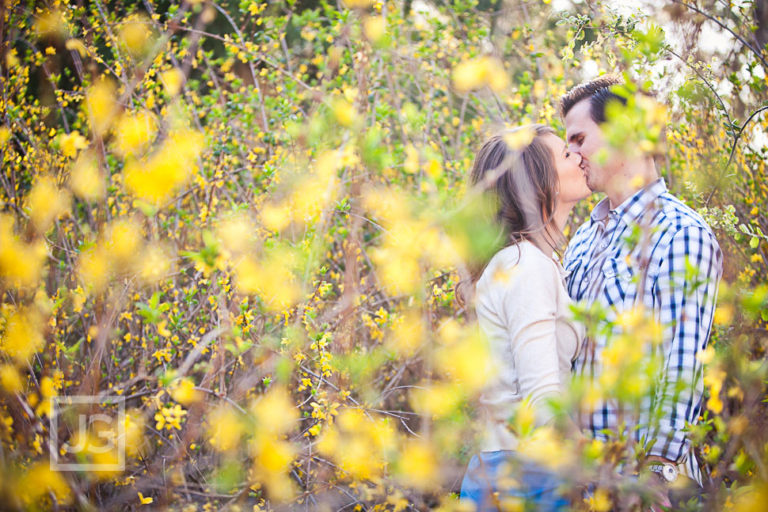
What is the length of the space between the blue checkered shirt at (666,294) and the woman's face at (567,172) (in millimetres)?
143

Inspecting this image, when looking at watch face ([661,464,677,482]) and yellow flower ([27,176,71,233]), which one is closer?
watch face ([661,464,677,482])

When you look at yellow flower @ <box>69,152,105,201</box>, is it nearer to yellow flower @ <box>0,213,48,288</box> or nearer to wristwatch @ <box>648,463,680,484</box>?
yellow flower @ <box>0,213,48,288</box>

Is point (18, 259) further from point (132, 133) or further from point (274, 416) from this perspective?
point (132, 133)

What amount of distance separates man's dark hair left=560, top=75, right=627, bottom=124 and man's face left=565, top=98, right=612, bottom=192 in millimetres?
21

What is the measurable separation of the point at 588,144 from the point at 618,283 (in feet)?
1.64

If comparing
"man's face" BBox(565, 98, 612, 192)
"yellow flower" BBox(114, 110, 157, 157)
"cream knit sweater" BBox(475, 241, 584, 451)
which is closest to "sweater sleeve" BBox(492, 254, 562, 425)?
"cream knit sweater" BBox(475, 241, 584, 451)

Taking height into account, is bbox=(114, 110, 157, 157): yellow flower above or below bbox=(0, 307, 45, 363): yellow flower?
above

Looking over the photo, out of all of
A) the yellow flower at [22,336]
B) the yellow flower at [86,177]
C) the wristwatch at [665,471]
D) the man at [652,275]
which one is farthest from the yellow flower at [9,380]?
the wristwatch at [665,471]

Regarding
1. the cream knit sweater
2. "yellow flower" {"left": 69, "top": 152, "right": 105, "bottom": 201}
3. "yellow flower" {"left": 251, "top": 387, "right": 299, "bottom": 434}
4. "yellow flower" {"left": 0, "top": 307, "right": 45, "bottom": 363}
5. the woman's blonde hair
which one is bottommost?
"yellow flower" {"left": 251, "top": 387, "right": 299, "bottom": 434}

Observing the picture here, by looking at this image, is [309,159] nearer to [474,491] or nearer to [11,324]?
[11,324]

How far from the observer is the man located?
1320 millimetres

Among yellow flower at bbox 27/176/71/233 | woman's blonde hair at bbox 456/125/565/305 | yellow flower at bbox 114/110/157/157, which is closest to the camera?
woman's blonde hair at bbox 456/125/565/305

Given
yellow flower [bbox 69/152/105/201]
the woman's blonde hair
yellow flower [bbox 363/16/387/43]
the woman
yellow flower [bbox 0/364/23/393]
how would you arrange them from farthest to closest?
yellow flower [bbox 363/16/387/43] → yellow flower [bbox 69/152/105/201] → the woman's blonde hair → yellow flower [bbox 0/364/23/393] → the woman

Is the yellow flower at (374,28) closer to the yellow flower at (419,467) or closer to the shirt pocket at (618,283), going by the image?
the shirt pocket at (618,283)
